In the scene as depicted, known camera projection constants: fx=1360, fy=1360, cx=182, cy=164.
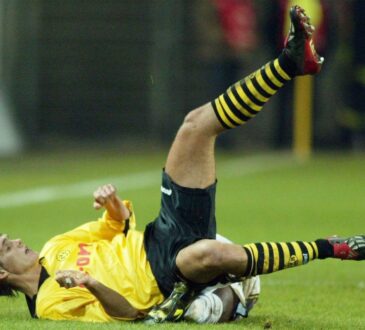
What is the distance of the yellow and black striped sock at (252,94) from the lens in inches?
316

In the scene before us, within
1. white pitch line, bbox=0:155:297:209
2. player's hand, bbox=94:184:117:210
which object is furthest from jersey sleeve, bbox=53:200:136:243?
white pitch line, bbox=0:155:297:209

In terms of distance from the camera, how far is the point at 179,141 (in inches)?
320

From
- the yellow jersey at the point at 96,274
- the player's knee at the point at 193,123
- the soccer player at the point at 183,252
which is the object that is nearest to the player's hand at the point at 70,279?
the soccer player at the point at 183,252

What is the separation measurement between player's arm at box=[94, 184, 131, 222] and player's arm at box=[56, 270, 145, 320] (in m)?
0.89

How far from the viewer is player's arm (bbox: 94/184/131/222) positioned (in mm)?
8509

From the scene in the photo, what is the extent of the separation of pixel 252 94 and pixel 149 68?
Result: 1591 centimetres

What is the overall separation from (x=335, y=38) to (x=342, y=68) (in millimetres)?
913

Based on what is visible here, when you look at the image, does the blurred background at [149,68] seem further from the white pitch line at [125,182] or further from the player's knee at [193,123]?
the player's knee at [193,123]

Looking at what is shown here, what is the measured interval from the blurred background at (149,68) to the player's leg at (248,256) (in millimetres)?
13696

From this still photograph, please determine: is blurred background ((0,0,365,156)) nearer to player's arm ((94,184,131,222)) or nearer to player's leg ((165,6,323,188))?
player's arm ((94,184,131,222))

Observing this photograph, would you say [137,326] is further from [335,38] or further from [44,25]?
[44,25]

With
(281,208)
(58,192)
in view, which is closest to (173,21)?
(58,192)

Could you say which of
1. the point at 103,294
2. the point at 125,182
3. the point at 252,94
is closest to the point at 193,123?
the point at 252,94

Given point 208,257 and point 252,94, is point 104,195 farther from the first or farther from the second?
point 252,94
